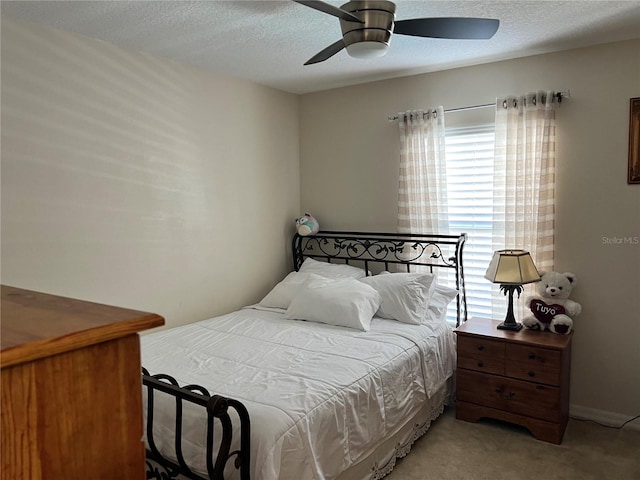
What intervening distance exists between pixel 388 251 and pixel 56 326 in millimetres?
3398

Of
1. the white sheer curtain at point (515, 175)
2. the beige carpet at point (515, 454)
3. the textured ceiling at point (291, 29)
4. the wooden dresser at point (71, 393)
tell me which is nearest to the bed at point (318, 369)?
the beige carpet at point (515, 454)

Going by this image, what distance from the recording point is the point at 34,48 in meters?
2.58

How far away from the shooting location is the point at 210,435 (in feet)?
6.03

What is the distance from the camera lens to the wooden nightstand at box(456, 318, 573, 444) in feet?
9.36

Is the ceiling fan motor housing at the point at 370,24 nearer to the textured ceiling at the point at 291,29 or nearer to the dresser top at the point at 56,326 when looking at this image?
the textured ceiling at the point at 291,29

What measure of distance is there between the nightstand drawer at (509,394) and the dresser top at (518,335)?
256mm

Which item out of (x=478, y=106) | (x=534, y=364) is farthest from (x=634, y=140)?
(x=534, y=364)

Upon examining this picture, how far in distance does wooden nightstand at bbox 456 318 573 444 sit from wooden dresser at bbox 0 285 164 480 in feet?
8.72

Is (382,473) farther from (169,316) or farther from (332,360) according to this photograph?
(169,316)

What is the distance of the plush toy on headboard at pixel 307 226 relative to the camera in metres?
4.21

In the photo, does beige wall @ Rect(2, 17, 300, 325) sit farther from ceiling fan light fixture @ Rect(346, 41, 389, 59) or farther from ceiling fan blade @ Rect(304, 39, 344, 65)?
ceiling fan light fixture @ Rect(346, 41, 389, 59)

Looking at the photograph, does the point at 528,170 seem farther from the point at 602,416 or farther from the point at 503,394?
the point at 602,416

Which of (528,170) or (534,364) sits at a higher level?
(528,170)

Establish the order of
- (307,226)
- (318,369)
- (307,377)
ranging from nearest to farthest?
(307,377) < (318,369) < (307,226)
